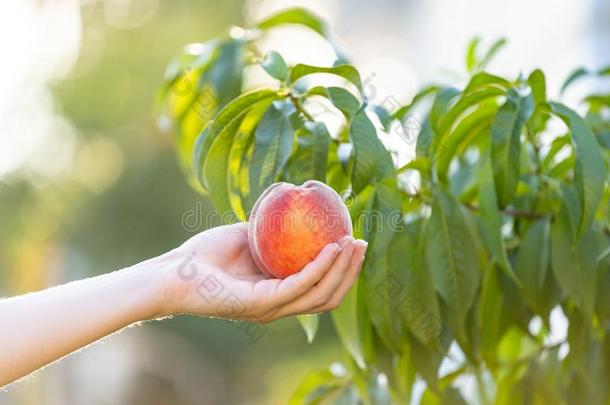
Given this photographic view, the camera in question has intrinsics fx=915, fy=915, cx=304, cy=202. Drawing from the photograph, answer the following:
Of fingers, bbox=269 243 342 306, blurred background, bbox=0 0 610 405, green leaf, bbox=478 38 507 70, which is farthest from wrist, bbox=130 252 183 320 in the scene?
blurred background, bbox=0 0 610 405

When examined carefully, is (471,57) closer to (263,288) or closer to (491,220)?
(491,220)

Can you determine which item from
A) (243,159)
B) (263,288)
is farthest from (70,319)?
(243,159)

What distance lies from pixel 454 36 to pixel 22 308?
15.1 feet

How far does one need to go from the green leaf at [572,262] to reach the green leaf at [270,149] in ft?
1.04

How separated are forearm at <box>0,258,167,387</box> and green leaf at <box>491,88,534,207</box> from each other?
38cm

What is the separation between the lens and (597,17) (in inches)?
117

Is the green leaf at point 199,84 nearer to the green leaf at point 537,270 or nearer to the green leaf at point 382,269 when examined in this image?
the green leaf at point 382,269

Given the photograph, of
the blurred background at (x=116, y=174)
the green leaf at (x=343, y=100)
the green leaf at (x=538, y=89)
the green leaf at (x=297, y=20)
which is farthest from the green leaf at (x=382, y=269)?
the blurred background at (x=116, y=174)

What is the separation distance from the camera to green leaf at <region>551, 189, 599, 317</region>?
1013 mm

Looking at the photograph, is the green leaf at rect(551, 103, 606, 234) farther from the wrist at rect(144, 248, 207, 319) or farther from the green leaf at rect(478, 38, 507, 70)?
the wrist at rect(144, 248, 207, 319)

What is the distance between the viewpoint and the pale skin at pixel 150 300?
0.86 m

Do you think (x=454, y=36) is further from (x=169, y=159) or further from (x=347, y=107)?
(x=347, y=107)

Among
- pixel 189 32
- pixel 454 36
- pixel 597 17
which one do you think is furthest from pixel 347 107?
pixel 189 32

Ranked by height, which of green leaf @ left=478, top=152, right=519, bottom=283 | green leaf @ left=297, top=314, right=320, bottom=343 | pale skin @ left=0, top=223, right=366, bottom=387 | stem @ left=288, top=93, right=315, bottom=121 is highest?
stem @ left=288, top=93, right=315, bottom=121
